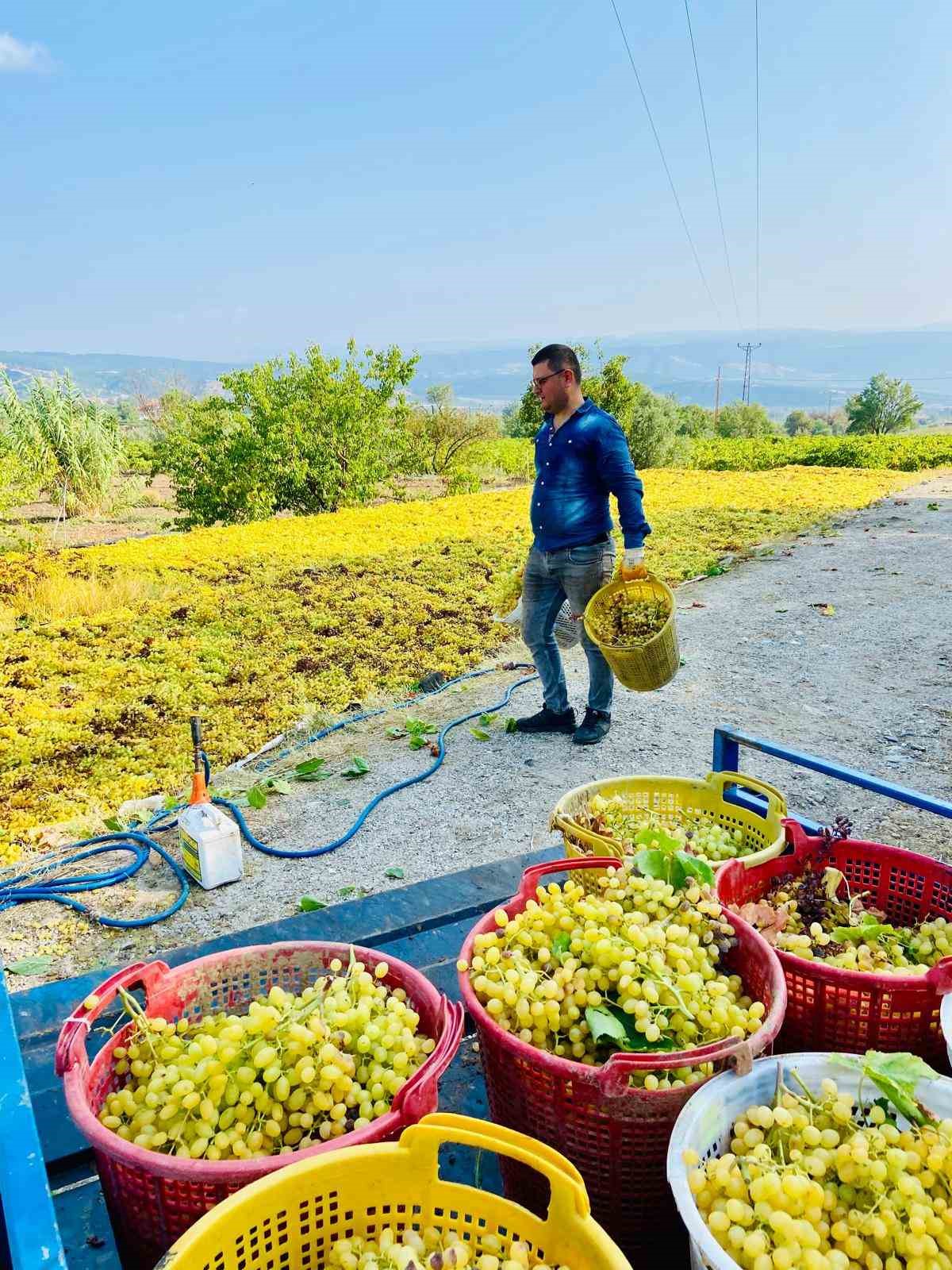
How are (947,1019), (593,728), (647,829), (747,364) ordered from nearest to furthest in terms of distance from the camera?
(947,1019) < (647,829) < (593,728) < (747,364)

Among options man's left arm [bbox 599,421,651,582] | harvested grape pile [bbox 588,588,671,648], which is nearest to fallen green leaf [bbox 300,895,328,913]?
harvested grape pile [bbox 588,588,671,648]

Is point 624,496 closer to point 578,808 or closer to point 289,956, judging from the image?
point 578,808

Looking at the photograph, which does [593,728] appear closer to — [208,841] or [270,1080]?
[208,841]

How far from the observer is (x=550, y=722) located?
5.21m

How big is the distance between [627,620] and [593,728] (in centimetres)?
114

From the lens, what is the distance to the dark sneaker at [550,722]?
5191 millimetres

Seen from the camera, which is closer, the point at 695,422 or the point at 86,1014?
the point at 86,1014

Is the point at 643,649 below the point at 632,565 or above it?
below

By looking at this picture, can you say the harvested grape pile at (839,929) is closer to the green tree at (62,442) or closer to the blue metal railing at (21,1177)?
the blue metal railing at (21,1177)

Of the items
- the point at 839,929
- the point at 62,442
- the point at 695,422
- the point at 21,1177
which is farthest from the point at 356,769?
the point at 695,422

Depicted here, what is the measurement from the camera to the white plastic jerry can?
3.57 meters

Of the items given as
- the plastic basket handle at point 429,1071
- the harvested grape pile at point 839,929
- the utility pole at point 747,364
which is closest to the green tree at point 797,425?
the utility pole at point 747,364

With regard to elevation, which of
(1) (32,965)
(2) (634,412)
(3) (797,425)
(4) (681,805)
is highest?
(3) (797,425)

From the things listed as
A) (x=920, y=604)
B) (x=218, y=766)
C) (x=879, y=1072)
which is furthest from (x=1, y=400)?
(x=879, y=1072)
